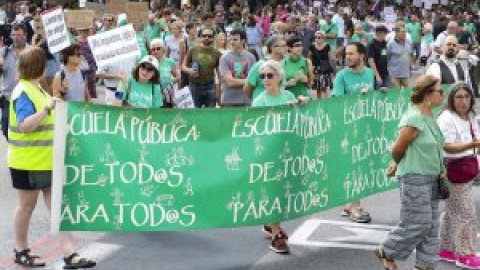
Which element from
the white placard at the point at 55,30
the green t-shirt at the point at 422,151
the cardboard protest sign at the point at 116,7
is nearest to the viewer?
the green t-shirt at the point at 422,151

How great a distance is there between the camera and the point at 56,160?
20.1ft

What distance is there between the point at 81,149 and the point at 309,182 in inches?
72.4

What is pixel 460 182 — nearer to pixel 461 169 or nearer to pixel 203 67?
pixel 461 169

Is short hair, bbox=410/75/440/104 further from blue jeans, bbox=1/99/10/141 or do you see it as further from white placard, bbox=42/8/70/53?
white placard, bbox=42/8/70/53

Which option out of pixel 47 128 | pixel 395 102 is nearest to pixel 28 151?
pixel 47 128

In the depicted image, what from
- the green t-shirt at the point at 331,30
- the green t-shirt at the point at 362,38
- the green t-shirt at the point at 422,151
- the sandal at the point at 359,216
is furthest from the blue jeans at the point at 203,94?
the green t-shirt at the point at 331,30

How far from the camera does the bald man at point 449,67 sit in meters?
9.49

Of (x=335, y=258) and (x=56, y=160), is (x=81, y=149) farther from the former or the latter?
A: (x=335, y=258)

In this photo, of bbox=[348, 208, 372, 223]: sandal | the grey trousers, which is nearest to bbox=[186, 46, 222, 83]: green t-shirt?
bbox=[348, 208, 372, 223]: sandal

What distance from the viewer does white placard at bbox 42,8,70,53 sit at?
37.5 feet

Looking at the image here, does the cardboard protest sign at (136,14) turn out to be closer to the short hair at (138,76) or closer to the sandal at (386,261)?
the short hair at (138,76)

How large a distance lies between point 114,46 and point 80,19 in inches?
184

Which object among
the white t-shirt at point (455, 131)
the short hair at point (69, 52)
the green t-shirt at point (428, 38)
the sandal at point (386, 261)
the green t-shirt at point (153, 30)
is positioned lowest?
the sandal at point (386, 261)

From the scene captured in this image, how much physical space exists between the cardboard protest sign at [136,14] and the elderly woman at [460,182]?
882cm
